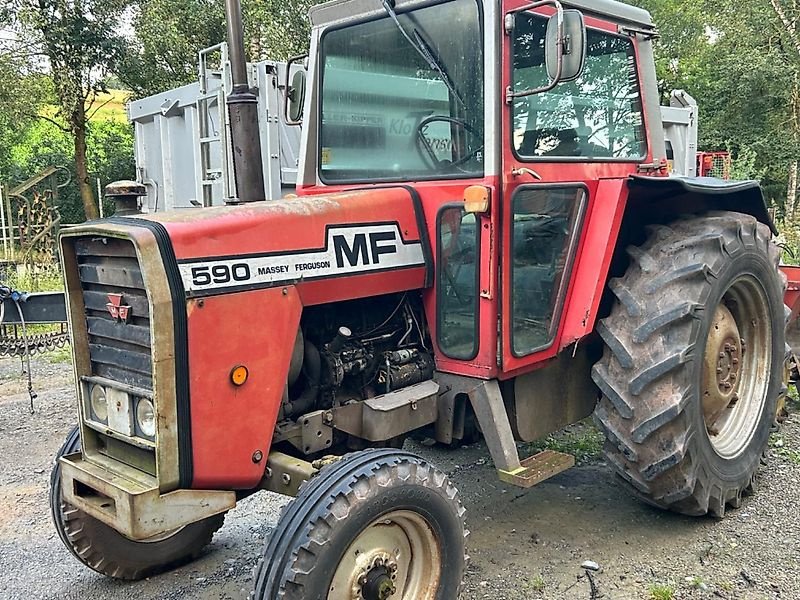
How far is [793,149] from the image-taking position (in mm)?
18328

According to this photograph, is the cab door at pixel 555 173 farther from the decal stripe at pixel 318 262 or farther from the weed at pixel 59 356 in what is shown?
the weed at pixel 59 356

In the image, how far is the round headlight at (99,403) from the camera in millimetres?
2789

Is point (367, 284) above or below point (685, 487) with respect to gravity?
above

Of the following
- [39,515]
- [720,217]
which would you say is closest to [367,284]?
[720,217]

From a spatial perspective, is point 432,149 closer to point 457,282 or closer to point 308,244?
point 457,282

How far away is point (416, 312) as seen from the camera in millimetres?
3377

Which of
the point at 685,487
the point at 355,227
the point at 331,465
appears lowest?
the point at 685,487

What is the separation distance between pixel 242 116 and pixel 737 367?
9.68 ft

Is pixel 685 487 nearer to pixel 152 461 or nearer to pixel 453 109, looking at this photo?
pixel 453 109

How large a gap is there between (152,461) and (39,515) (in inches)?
77.2

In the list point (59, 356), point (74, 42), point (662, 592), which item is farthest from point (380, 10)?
point (74, 42)

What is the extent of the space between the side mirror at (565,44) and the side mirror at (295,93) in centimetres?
155

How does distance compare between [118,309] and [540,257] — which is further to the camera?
[540,257]

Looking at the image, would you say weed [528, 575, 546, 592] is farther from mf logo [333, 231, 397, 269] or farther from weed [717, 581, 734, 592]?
mf logo [333, 231, 397, 269]
